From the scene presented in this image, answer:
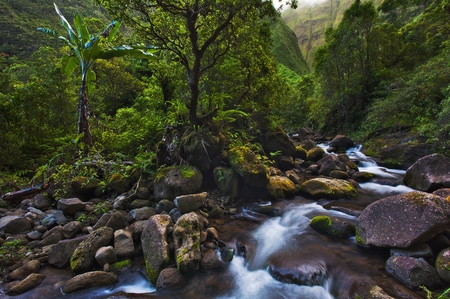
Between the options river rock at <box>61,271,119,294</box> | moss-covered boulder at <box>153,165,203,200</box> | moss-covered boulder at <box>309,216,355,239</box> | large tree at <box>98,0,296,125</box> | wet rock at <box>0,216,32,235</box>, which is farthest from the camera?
moss-covered boulder at <box>153,165,203,200</box>

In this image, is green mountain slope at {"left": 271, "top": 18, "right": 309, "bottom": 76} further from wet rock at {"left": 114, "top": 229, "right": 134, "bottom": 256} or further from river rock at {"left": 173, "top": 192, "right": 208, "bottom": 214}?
wet rock at {"left": 114, "top": 229, "right": 134, "bottom": 256}

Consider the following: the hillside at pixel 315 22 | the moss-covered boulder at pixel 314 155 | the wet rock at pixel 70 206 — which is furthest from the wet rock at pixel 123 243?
the hillside at pixel 315 22

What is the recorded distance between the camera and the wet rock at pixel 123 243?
485 centimetres

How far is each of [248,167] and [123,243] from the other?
4.38 metres

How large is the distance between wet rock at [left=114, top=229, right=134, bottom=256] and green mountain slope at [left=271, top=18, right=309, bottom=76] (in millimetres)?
96051

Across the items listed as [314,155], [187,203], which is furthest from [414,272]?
[314,155]

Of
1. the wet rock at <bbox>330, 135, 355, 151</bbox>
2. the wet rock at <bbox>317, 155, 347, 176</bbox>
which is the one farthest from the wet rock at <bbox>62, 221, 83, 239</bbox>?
the wet rock at <bbox>330, 135, 355, 151</bbox>

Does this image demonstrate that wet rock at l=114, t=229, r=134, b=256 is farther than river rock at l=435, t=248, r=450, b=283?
Yes

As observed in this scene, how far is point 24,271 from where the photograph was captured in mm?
4336

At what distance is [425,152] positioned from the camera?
11.6 meters

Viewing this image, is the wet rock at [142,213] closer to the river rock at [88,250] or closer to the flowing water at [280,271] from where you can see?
the river rock at [88,250]

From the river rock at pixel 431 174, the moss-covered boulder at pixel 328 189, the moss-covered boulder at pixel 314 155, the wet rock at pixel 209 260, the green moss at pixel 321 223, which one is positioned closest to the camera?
the wet rock at pixel 209 260

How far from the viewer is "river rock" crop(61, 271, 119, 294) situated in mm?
4078

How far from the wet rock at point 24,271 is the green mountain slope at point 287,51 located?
9713 centimetres
